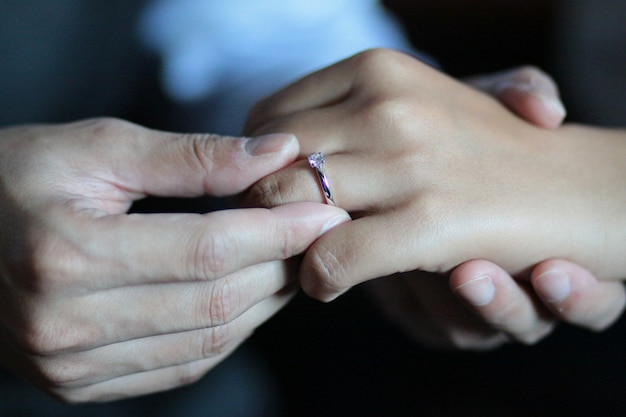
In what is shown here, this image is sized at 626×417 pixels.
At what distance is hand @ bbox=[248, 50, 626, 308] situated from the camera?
2.55 feet

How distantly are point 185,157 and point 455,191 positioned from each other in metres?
0.35

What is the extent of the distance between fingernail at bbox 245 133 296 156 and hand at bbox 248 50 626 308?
0.11ft

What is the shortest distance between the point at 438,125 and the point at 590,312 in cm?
37

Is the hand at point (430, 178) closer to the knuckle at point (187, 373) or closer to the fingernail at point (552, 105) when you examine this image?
the fingernail at point (552, 105)

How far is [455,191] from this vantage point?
807mm

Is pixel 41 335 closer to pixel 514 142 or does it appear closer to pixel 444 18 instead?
pixel 514 142

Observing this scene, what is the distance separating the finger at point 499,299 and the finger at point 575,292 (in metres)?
0.03

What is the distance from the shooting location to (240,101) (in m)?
1.46

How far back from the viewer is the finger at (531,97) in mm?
940

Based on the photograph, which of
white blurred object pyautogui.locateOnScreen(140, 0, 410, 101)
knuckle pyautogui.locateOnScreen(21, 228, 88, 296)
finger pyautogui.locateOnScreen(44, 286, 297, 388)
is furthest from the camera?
white blurred object pyautogui.locateOnScreen(140, 0, 410, 101)

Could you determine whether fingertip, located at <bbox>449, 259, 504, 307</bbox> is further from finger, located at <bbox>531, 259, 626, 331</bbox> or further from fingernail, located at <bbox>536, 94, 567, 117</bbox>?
fingernail, located at <bbox>536, 94, 567, 117</bbox>

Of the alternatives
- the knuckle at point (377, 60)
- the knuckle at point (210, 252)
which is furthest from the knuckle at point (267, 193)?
the knuckle at point (377, 60)

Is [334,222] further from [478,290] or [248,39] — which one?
[248,39]

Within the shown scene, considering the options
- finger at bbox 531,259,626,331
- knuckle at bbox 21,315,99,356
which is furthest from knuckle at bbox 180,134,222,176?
finger at bbox 531,259,626,331
